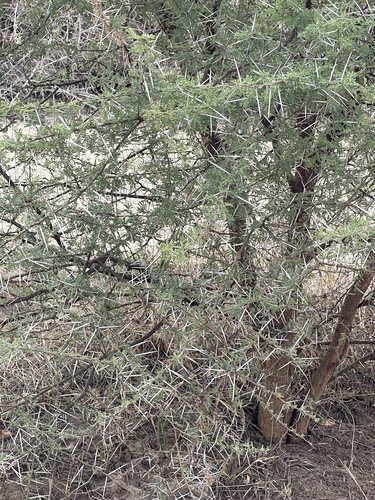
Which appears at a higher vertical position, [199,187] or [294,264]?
[199,187]

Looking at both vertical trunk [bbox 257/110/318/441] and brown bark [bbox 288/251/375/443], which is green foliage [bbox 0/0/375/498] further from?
brown bark [bbox 288/251/375/443]

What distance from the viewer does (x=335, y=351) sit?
290 centimetres

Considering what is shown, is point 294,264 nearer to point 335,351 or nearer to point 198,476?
point 335,351

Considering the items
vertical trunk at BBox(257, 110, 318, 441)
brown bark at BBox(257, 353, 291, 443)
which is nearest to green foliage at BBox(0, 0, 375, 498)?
vertical trunk at BBox(257, 110, 318, 441)

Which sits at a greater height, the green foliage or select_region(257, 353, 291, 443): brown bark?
the green foliage

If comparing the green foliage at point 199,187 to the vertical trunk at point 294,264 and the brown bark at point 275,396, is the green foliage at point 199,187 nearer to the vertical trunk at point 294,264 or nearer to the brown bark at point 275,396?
the vertical trunk at point 294,264

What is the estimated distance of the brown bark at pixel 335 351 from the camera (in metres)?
2.82

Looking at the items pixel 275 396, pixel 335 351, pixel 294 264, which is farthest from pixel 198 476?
pixel 294 264

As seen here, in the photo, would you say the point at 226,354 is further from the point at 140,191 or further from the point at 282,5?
the point at 282,5

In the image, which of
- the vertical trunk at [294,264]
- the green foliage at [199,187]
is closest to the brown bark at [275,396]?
the vertical trunk at [294,264]

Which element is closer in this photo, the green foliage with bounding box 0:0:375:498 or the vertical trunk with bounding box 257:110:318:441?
the green foliage with bounding box 0:0:375:498

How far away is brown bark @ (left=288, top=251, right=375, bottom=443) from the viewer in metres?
2.82

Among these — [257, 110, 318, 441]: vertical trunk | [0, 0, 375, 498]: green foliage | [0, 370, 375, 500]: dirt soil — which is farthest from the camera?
[0, 370, 375, 500]: dirt soil

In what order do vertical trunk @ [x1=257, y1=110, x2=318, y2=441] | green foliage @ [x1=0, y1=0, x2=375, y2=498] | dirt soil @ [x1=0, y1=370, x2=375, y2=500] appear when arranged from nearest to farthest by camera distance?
green foliage @ [x1=0, y1=0, x2=375, y2=498] < vertical trunk @ [x1=257, y1=110, x2=318, y2=441] < dirt soil @ [x1=0, y1=370, x2=375, y2=500]
